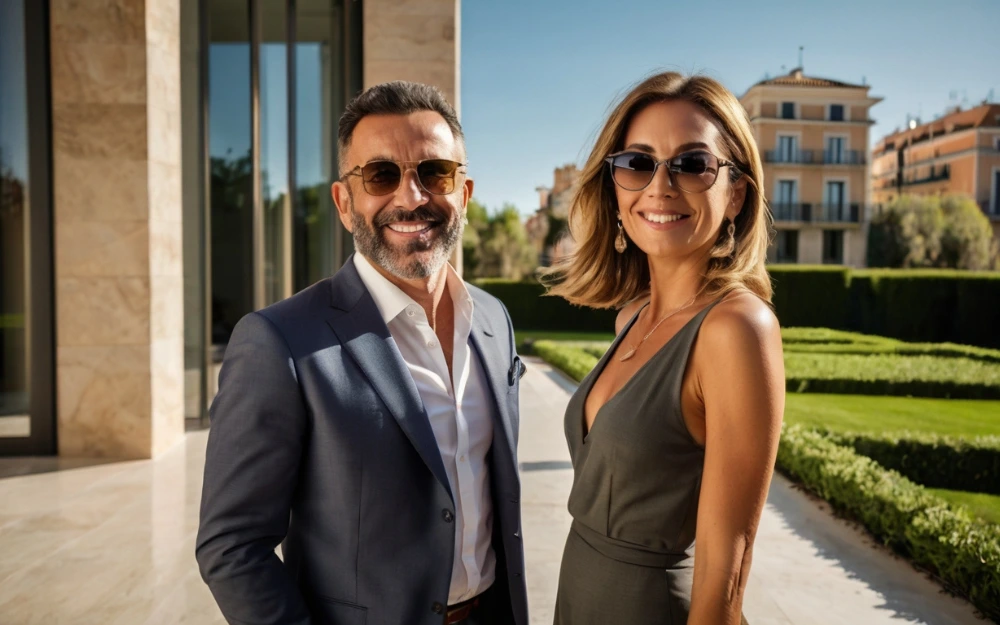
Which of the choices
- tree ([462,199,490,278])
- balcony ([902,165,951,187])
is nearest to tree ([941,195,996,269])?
balcony ([902,165,951,187])

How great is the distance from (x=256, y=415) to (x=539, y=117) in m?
66.5

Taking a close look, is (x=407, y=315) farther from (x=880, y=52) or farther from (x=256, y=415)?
(x=880, y=52)

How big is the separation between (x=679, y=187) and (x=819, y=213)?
46190mm

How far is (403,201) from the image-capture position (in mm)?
1678

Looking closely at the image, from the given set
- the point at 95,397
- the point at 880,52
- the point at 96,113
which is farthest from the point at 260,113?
the point at 880,52

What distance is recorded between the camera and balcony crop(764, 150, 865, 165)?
4444 centimetres

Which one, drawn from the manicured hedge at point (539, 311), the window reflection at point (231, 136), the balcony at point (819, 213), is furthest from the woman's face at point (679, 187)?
the balcony at point (819, 213)

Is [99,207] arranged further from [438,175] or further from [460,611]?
[460,611]

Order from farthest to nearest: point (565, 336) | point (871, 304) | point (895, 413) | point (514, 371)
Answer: point (565, 336), point (871, 304), point (895, 413), point (514, 371)

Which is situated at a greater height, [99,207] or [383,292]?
[99,207]

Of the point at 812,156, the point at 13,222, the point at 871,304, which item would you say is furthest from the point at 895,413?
the point at 812,156

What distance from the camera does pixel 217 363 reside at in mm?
9914

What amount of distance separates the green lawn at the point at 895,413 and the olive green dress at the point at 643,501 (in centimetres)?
779

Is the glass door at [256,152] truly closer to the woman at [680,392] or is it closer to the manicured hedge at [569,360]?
the manicured hedge at [569,360]
